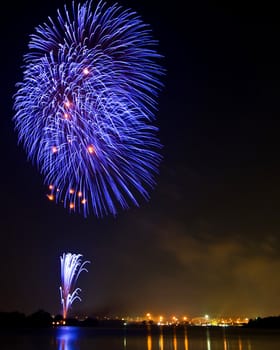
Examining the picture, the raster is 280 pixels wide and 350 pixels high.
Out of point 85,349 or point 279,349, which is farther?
point 85,349

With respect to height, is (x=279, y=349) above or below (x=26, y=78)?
below

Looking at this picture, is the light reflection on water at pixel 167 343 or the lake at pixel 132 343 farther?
the light reflection on water at pixel 167 343

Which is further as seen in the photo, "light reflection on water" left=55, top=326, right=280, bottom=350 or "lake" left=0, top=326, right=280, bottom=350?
"light reflection on water" left=55, top=326, right=280, bottom=350

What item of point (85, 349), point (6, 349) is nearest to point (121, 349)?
point (85, 349)

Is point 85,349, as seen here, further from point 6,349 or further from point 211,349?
point 211,349

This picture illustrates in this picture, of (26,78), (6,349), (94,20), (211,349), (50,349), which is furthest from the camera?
(211,349)

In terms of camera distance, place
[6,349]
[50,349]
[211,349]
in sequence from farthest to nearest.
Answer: [211,349] → [50,349] → [6,349]

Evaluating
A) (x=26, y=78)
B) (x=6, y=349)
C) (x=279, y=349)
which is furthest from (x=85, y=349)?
(x=26, y=78)

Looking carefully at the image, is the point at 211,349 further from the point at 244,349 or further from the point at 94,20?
the point at 94,20

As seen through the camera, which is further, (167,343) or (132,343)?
(167,343)
